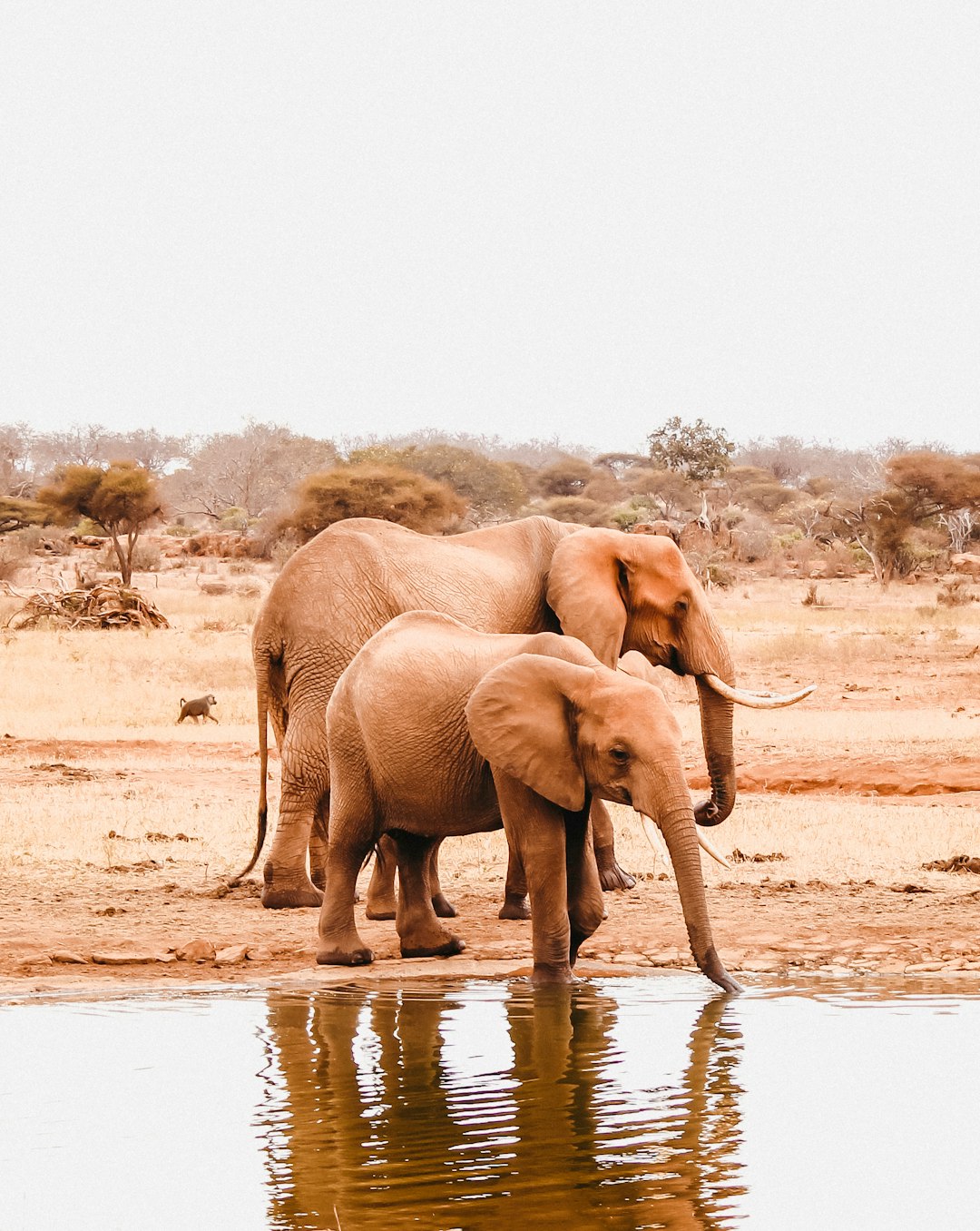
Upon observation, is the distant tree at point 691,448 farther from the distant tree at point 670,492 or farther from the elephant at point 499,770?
the elephant at point 499,770

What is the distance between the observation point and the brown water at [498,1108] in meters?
4.89

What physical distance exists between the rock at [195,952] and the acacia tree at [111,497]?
1252 inches

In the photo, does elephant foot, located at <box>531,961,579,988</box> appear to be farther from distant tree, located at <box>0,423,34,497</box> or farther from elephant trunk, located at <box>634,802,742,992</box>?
distant tree, located at <box>0,423,34,497</box>

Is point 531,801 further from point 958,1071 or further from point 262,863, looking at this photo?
point 262,863

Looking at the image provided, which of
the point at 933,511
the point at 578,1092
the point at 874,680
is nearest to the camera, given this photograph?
the point at 578,1092

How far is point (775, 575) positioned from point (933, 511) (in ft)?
13.7

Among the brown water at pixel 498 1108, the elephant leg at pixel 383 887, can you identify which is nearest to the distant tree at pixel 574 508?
the elephant leg at pixel 383 887

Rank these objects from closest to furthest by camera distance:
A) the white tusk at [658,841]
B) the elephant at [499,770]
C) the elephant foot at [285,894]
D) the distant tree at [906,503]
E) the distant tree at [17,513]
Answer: the elephant at [499,770]
the white tusk at [658,841]
the elephant foot at [285,894]
the distant tree at [906,503]
the distant tree at [17,513]

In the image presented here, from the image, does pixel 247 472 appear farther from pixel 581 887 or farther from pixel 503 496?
pixel 581 887

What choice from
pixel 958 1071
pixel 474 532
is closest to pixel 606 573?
pixel 474 532

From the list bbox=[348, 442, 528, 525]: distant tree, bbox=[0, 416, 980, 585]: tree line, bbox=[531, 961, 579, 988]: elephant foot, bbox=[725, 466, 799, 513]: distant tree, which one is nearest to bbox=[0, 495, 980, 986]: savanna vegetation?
bbox=[531, 961, 579, 988]: elephant foot

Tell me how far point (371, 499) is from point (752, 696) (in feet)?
94.9

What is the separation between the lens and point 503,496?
176 feet

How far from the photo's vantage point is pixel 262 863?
11562mm
